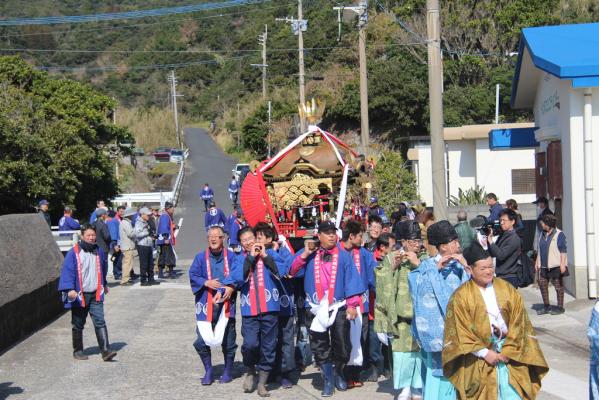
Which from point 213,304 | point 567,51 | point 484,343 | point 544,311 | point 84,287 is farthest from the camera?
point 567,51

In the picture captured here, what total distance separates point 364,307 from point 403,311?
1.18 meters

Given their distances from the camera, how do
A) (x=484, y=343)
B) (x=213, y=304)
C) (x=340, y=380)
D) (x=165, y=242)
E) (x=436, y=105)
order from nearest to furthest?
(x=484, y=343) → (x=340, y=380) → (x=213, y=304) → (x=436, y=105) → (x=165, y=242)

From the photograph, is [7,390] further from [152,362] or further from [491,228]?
[491,228]

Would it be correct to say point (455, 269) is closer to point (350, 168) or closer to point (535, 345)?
point (535, 345)

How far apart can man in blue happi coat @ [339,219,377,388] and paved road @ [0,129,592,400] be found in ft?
0.76

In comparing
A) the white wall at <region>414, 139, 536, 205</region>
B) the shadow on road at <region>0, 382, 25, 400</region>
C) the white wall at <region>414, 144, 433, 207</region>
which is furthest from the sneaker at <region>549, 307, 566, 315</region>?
the white wall at <region>414, 144, 433, 207</region>

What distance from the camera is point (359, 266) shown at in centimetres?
961

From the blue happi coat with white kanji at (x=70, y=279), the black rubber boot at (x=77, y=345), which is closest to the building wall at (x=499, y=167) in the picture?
the black rubber boot at (x=77, y=345)

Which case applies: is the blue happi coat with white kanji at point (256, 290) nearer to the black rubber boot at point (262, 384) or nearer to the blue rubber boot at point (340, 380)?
the black rubber boot at point (262, 384)

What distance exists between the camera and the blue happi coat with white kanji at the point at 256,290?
926 centimetres

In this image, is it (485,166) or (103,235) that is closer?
(103,235)

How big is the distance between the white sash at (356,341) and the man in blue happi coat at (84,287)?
11.1ft

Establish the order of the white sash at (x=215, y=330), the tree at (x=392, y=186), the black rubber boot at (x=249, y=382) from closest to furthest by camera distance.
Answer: the black rubber boot at (x=249, y=382) → the white sash at (x=215, y=330) → the tree at (x=392, y=186)

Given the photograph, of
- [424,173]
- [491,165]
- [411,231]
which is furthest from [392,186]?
[411,231]
